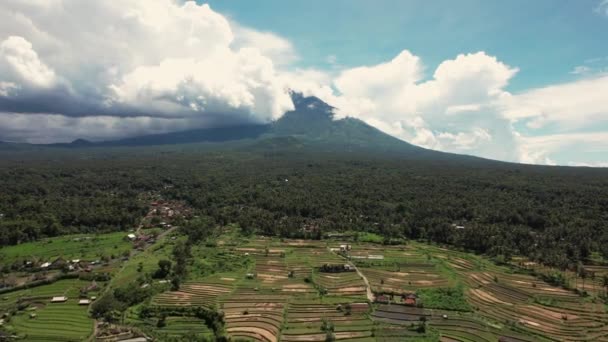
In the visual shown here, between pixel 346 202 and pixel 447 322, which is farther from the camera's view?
pixel 346 202

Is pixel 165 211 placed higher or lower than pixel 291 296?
higher

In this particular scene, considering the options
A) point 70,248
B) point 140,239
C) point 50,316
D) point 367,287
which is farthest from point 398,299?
point 70,248

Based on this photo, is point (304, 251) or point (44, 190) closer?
point (304, 251)

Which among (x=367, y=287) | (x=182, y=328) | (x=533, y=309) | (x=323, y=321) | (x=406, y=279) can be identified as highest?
(x=406, y=279)

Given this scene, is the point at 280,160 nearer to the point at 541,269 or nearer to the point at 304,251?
the point at 304,251

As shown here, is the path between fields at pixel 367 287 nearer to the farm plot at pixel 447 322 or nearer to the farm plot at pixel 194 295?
the farm plot at pixel 447 322

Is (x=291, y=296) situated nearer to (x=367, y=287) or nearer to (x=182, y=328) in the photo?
(x=367, y=287)

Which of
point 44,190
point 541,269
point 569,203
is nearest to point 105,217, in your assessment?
point 44,190
